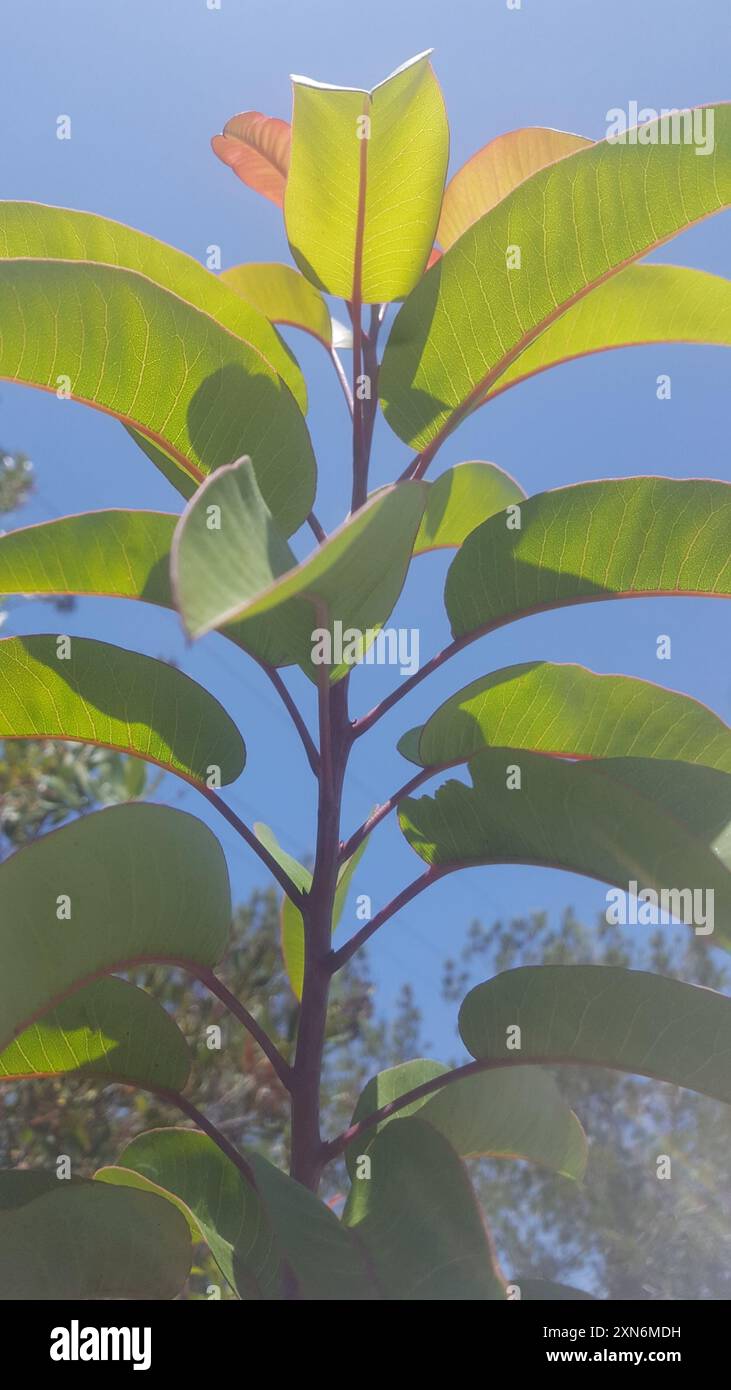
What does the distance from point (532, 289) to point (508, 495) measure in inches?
9.8

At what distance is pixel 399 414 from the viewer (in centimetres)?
73

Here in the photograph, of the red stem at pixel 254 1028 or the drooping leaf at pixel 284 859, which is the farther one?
the drooping leaf at pixel 284 859

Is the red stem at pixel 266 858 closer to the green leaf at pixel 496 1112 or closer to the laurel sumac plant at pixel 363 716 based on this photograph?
the laurel sumac plant at pixel 363 716

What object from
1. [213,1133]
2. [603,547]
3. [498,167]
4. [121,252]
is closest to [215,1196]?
[213,1133]

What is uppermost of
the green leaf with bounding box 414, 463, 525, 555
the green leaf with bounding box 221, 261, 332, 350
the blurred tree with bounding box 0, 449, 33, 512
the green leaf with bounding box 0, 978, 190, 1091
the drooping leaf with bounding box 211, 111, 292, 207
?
the blurred tree with bounding box 0, 449, 33, 512

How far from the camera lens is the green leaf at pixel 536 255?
0.61 m

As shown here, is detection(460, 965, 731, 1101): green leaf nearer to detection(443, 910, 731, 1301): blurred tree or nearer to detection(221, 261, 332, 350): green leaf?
detection(221, 261, 332, 350): green leaf

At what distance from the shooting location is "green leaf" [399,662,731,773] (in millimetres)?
681

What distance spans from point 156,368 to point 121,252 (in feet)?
0.41

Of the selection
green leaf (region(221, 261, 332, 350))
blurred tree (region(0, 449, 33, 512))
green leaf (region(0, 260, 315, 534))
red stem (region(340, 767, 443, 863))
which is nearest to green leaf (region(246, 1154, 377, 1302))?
red stem (region(340, 767, 443, 863))

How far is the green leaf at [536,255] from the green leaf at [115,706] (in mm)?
274

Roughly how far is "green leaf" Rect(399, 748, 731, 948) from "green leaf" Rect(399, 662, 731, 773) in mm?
44

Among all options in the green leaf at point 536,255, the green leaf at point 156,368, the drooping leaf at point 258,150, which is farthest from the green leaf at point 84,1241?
the drooping leaf at point 258,150
